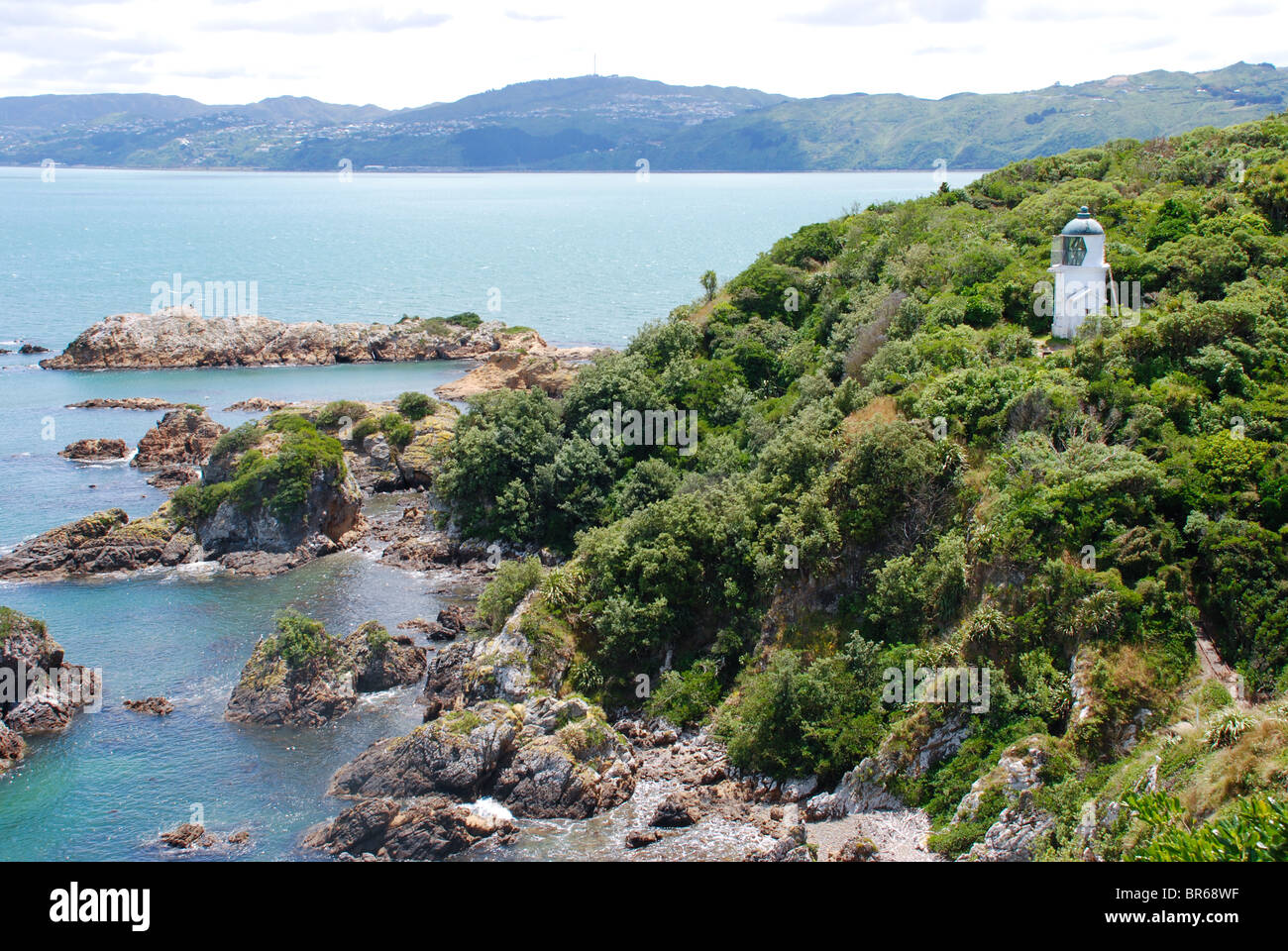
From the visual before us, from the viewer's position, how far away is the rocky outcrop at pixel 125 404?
8438 cm

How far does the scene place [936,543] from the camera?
32.0 metres

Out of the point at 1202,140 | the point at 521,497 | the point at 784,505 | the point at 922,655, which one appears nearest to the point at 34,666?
the point at 521,497

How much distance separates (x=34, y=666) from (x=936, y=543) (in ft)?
100

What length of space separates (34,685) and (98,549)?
16.6 m

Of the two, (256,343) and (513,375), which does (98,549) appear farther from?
(256,343)

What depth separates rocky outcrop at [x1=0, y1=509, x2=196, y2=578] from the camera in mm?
51531

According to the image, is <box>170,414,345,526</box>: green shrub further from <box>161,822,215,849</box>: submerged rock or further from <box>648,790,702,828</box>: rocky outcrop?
<box>648,790,702,828</box>: rocky outcrop

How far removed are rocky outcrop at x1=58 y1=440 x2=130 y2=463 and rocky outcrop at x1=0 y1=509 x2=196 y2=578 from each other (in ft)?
57.8

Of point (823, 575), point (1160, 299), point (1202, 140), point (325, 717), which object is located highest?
point (1202, 140)

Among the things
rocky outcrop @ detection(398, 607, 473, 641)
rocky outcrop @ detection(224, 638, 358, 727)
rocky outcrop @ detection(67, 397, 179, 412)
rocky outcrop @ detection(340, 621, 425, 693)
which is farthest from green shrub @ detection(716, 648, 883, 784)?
rocky outcrop @ detection(67, 397, 179, 412)

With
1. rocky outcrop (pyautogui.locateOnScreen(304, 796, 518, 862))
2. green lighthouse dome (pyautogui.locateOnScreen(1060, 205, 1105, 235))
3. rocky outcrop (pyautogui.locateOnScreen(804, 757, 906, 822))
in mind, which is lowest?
rocky outcrop (pyautogui.locateOnScreen(304, 796, 518, 862))

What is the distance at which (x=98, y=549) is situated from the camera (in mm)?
52438

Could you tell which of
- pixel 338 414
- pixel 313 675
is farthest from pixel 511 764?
pixel 338 414

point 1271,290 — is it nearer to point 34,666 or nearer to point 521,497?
point 521,497
